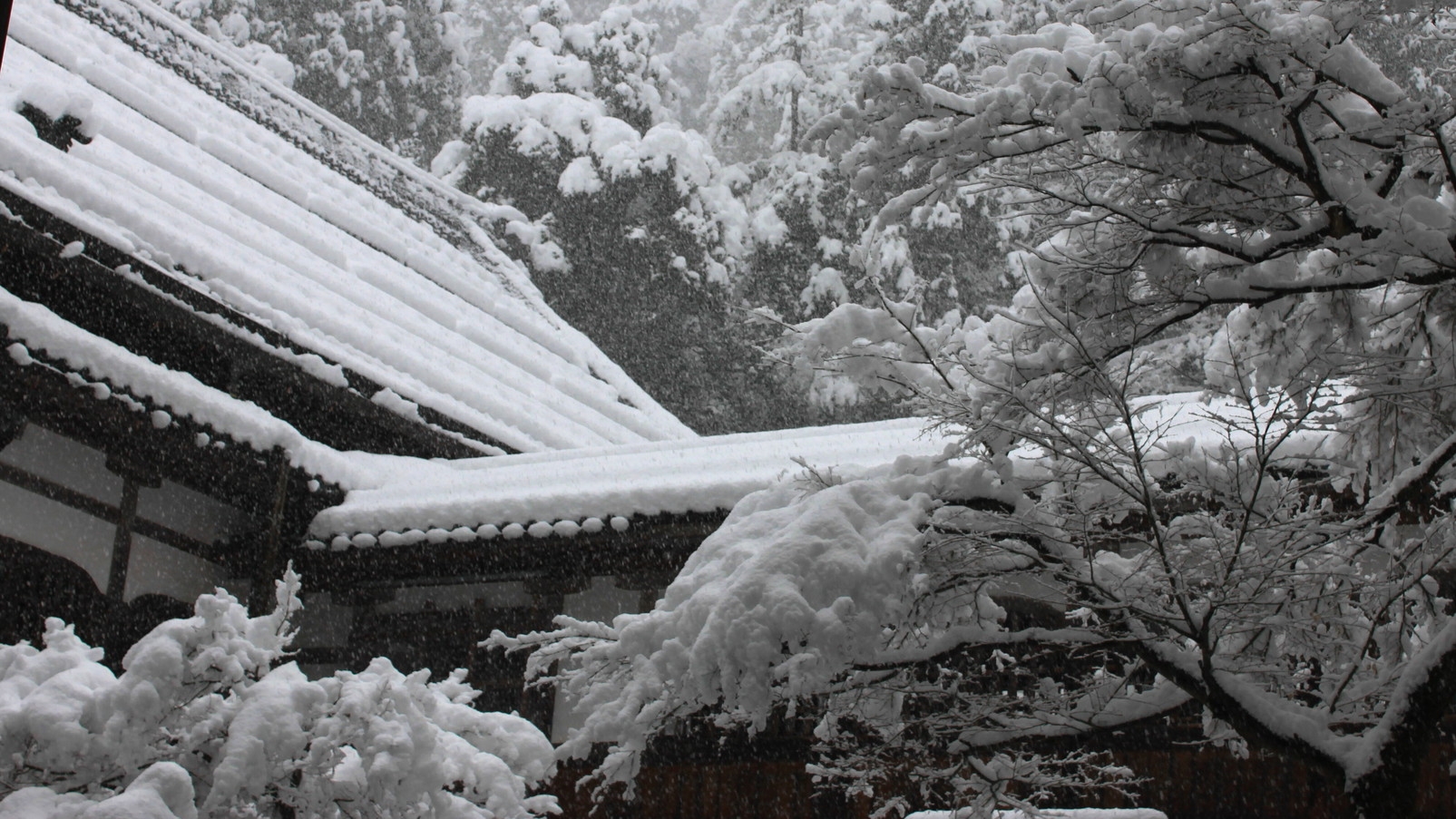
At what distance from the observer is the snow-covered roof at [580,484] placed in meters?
5.29

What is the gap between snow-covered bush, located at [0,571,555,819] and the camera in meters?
2.58

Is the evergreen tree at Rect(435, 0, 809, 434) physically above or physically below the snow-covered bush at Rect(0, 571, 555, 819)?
above

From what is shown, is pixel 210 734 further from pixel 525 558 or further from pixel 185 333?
pixel 185 333

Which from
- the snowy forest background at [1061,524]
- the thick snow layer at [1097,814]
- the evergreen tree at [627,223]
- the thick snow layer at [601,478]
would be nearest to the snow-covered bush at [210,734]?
the snowy forest background at [1061,524]

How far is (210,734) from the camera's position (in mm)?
2758

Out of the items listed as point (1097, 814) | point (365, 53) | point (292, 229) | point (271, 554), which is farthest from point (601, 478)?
point (365, 53)

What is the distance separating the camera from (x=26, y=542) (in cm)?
542

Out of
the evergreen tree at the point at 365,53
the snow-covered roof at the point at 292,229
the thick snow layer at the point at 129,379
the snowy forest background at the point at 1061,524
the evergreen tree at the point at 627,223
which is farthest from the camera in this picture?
the evergreen tree at the point at 365,53

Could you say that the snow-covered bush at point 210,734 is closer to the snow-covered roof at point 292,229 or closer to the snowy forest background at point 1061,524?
the snowy forest background at point 1061,524

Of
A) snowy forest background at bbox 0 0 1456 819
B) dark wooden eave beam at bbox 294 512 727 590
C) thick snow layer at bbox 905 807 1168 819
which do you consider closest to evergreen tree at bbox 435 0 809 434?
dark wooden eave beam at bbox 294 512 727 590

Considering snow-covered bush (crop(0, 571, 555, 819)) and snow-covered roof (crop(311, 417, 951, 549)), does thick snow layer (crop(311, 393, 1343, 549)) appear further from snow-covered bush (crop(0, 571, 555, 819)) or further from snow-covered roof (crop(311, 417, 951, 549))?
snow-covered bush (crop(0, 571, 555, 819))

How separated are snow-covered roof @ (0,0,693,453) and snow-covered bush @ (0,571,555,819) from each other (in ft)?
9.18

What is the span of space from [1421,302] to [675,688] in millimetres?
2366

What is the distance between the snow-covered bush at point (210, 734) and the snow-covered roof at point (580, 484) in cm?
213
